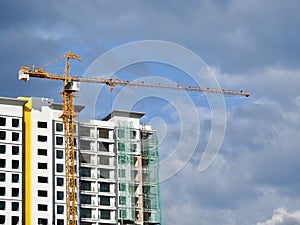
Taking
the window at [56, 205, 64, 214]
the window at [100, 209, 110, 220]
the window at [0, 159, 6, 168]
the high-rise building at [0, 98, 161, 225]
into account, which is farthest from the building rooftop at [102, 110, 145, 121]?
the window at [0, 159, 6, 168]

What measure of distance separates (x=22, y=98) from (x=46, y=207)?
14.8 meters

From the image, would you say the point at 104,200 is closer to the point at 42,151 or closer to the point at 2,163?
the point at 42,151

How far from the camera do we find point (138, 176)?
117875 millimetres

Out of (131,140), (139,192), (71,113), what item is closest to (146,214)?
(139,192)

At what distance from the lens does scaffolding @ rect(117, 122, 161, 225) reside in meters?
115

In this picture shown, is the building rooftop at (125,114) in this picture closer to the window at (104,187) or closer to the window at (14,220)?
the window at (104,187)

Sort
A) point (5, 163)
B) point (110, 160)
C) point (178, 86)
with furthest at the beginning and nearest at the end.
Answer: point (178, 86)
point (110, 160)
point (5, 163)

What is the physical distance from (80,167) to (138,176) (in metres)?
9.34

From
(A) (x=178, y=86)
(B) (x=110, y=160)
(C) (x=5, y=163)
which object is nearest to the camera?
(C) (x=5, y=163)

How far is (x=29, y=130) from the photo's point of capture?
110 m

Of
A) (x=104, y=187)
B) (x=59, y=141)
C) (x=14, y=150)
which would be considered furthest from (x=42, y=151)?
(x=104, y=187)

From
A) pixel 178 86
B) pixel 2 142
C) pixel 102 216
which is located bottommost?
pixel 102 216

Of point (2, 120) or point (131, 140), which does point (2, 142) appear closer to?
point (2, 120)

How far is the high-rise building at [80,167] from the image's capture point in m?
106
